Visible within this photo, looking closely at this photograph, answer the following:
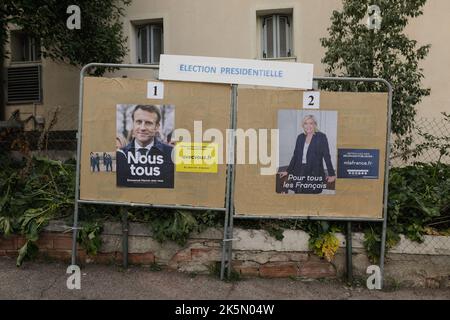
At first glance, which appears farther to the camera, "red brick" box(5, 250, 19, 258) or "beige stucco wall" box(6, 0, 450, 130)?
"beige stucco wall" box(6, 0, 450, 130)

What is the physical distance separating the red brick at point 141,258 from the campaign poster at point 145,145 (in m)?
0.77

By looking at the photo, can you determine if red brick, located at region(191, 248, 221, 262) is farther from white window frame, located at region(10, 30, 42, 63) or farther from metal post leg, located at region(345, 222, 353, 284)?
white window frame, located at region(10, 30, 42, 63)

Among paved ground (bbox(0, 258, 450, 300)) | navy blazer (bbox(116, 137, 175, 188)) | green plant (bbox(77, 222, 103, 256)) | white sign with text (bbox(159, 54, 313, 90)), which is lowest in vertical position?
paved ground (bbox(0, 258, 450, 300))

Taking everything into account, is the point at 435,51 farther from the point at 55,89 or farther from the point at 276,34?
the point at 55,89

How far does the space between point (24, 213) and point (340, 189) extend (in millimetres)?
3361

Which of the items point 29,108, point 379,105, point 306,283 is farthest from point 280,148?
point 29,108

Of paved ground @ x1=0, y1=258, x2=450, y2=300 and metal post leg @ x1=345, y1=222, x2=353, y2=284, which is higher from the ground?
metal post leg @ x1=345, y1=222, x2=353, y2=284

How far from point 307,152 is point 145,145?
1.62 meters

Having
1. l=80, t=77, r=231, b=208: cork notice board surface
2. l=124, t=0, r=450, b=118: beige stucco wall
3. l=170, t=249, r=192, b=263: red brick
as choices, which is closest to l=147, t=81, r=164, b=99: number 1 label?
l=80, t=77, r=231, b=208: cork notice board surface

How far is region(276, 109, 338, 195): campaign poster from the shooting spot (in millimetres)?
4309

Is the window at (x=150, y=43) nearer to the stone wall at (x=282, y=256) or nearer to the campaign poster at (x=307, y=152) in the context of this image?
the stone wall at (x=282, y=256)

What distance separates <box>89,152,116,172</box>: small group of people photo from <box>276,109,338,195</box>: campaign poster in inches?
66.0

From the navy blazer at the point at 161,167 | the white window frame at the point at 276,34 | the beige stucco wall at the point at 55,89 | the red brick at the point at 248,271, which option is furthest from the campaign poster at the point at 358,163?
the beige stucco wall at the point at 55,89

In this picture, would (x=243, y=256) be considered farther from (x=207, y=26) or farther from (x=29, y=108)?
(x=29, y=108)
